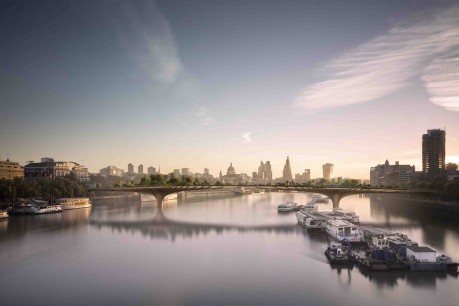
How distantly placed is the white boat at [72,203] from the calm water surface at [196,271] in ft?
146

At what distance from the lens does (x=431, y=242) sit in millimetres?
65000

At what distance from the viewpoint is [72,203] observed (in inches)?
5010

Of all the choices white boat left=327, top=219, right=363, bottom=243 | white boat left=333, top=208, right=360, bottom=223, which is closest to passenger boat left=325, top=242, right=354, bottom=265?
white boat left=327, top=219, right=363, bottom=243

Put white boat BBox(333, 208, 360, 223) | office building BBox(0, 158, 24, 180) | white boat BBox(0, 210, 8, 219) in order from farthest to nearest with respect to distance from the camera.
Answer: office building BBox(0, 158, 24, 180) < white boat BBox(0, 210, 8, 219) < white boat BBox(333, 208, 360, 223)

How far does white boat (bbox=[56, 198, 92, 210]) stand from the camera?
12294 centimetres

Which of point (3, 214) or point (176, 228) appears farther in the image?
point (3, 214)

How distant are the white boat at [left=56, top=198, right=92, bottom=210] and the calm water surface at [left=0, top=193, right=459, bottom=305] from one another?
44.5 meters

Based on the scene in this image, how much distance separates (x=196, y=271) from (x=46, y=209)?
3166 inches

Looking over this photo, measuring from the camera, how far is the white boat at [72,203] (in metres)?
123

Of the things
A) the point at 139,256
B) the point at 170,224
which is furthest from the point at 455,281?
the point at 170,224

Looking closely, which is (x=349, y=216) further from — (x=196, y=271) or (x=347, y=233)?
(x=196, y=271)

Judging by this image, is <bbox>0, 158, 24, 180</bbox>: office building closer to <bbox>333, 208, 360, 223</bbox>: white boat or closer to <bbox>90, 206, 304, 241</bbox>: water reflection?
<bbox>90, 206, 304, 241</bbox>: water reflection

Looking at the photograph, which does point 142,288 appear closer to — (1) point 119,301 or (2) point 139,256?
(1) point 119,301

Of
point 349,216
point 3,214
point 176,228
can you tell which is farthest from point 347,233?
point 3,214
